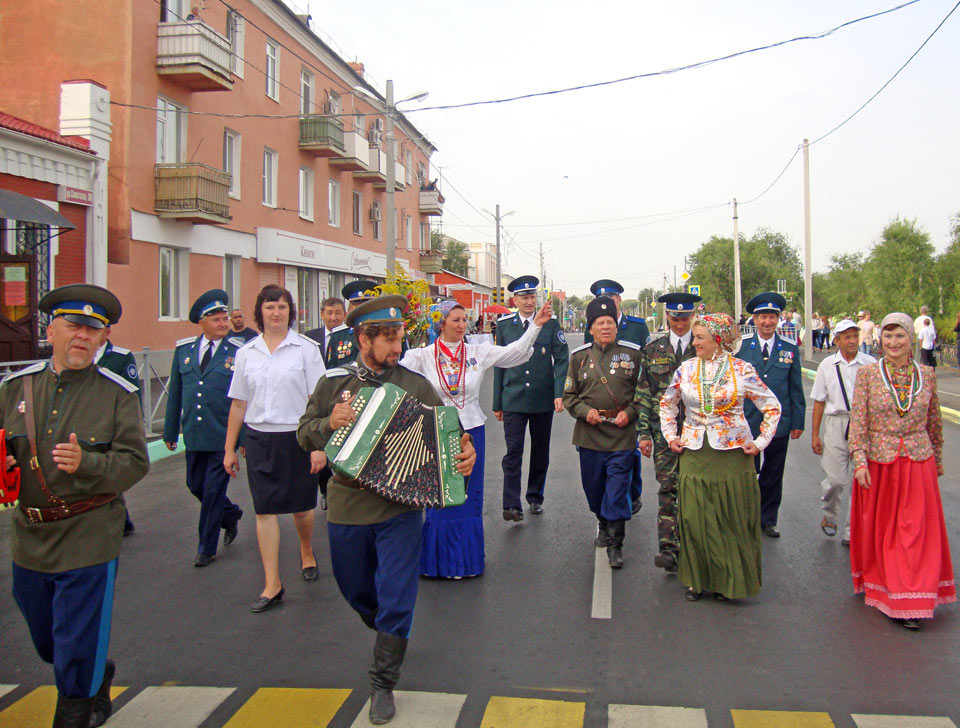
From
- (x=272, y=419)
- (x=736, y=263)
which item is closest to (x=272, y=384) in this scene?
(x=272, y=419)

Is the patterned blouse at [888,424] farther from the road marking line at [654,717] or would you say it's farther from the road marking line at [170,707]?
the road marking line at [170,707]

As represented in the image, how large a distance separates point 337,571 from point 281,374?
1.77m

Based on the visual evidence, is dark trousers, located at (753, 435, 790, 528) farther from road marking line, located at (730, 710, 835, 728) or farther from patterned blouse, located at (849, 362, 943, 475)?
road marking line, located at (730, 710, 835, 728)

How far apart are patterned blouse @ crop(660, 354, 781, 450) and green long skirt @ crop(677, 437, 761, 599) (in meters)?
0.08

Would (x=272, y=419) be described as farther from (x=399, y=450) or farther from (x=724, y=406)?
(x=724, y=406)

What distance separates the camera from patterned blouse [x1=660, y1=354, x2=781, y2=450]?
5.23 m

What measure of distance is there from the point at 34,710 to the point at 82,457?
1480 mm

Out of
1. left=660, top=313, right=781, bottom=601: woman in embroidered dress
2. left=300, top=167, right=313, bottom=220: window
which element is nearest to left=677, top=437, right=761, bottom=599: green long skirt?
left=660, top=313, right=781, bottom=601: woman in embroidered dress

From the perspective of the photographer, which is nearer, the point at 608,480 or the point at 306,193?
the point at 608,480

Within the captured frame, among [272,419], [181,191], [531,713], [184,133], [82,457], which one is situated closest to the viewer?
[82,457]

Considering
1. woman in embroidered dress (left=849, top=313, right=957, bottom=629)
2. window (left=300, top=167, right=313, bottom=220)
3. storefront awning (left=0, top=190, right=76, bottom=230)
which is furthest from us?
window (left=300, top=167, right=313, bottom=220)

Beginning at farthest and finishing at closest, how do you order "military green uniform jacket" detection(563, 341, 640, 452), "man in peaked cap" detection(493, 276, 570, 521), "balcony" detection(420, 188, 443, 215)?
"balcony" detection(420, 188, 443, 215) → "man in peaked cap" detection(493, 276, 570, 521) → "military green uniform jacket" detection(563, 341, 640, 452)

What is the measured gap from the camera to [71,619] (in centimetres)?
340

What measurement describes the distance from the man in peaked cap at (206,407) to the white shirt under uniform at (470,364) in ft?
4.86
